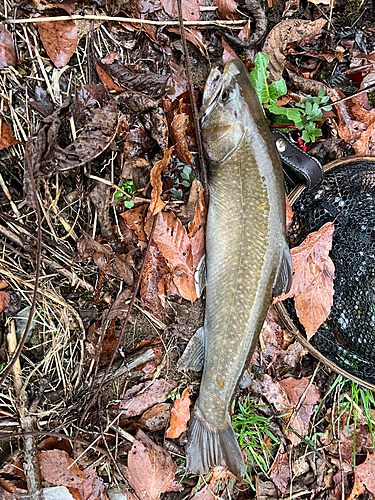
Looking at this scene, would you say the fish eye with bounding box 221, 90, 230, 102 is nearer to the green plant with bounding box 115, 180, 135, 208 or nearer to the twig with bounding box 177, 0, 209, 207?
the twig with bounding box 177, 0, 209, 207

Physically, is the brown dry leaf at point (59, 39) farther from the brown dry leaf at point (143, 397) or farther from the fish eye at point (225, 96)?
the brown dry leaf at point (143, 397)

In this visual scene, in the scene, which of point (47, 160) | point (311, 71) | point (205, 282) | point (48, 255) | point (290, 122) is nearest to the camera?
point (47, 160)

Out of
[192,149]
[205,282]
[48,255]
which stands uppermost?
[192,149]

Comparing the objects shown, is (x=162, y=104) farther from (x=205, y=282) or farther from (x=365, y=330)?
(x=365, y=330)

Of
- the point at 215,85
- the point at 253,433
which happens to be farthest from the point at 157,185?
the point at 253,433

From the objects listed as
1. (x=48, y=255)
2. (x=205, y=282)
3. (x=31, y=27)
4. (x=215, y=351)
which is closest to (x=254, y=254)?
(x=205, y=282)

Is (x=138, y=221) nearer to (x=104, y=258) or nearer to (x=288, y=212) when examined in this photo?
(x=104, y=258)
